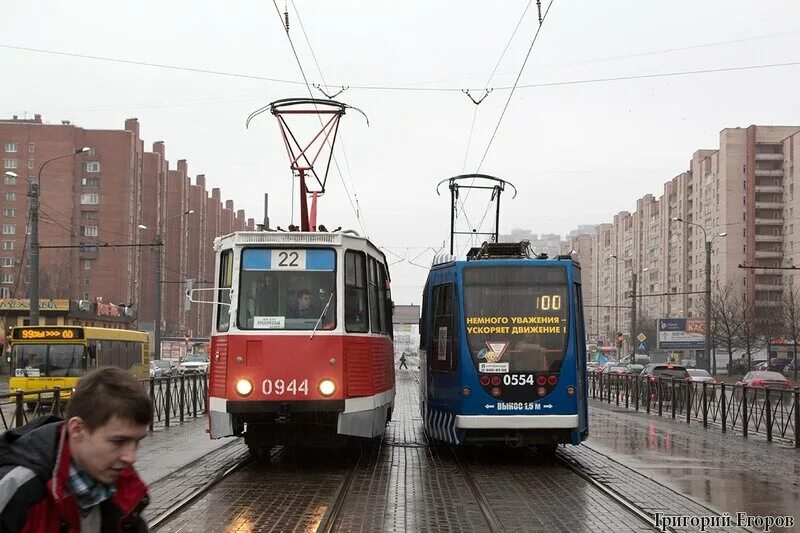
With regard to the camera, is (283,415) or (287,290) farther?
(287,290)

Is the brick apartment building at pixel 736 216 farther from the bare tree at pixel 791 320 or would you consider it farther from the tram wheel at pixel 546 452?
the tram wheel at pixel 546 452

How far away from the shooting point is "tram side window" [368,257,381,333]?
12711mm

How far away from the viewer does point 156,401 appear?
20250 millimetres

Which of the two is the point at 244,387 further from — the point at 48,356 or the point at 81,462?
the point at 48,356

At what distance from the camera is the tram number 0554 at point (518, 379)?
41.9 ft

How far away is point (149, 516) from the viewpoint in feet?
28.5

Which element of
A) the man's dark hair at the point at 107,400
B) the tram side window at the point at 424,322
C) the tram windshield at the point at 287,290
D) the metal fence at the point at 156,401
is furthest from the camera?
the tram side window at the point at 424,322

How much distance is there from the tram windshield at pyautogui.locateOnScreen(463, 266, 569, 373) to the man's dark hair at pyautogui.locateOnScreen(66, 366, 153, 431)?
34.4 ft

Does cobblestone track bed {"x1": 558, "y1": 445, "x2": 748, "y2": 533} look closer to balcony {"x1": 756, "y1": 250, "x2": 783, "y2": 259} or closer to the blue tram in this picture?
the blue tram

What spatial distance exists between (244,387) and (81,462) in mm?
9101

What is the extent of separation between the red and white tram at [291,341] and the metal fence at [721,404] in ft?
29.4

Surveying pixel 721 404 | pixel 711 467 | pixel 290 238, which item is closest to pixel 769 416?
pixel 721 404

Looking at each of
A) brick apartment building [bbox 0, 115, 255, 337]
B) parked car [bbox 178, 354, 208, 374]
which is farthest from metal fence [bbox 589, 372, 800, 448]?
brick apartment building [bbox 0, 115, 255, 337]

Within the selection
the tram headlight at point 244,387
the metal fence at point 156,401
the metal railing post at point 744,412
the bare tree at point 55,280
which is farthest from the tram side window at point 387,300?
the bare tree at point 55,280
